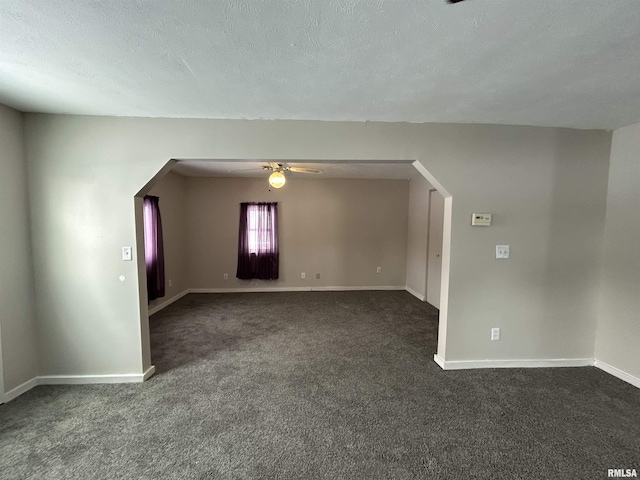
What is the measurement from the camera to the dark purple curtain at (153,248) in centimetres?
396

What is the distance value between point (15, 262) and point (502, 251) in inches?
167

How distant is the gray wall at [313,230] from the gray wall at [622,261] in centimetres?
336

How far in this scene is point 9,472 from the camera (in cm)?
154

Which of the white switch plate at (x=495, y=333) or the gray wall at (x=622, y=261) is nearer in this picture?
the gray wall at (x=622, y=261)

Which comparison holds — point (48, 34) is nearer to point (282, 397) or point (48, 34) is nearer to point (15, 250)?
point (15, 250)

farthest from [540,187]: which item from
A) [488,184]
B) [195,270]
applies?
[195,270]

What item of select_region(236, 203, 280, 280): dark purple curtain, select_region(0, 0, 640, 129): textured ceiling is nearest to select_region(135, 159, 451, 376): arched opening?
select_region(236, 203, 280, 280): dark purple curtain

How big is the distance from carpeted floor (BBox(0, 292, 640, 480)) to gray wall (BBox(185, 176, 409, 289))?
2.59 metres

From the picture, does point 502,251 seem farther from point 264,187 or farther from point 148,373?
point 264,187

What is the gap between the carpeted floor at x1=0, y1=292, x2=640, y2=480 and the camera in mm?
1573

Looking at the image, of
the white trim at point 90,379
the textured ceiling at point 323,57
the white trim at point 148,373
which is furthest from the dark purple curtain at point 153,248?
the textured ceiling at point 323,57

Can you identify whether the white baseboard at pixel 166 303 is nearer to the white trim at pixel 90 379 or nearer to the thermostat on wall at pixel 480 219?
the white trim at pixel 90 379

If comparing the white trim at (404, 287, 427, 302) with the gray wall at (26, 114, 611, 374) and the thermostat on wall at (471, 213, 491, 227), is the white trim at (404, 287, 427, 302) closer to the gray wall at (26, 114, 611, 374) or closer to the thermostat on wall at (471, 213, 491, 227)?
the gray wall at (26, 114, 611, 374)

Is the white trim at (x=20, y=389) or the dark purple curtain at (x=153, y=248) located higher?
the dark purple curtain at (x=153, y=248)
